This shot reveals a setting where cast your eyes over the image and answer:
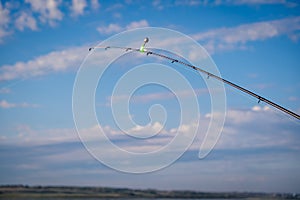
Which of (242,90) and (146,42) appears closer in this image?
(242,90)

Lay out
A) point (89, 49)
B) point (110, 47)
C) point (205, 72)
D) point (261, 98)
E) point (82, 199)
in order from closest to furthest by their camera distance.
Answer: point (261, 98)
point (205, 72)
point (89, 49)
point (110, 47)
point (82, 199)

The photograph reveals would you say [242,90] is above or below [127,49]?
below

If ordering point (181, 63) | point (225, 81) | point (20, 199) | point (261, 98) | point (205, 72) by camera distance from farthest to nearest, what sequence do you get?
point (20, 199) → point (181, 63) → point (205, 72) → point (225, 81) → point (261, 98)

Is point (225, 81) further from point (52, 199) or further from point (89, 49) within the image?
point (52, 199)

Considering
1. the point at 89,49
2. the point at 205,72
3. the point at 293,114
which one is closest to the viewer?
the point at 293,114

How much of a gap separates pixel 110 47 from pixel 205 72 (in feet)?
Result: 25.3

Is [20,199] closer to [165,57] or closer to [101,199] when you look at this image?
[101,199]

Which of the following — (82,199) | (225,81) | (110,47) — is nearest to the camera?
(225,81)

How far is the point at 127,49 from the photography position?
25.8 metres

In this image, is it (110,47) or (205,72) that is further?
(110,47)

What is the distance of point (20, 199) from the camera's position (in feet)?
522

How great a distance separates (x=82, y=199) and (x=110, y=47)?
6651 inches

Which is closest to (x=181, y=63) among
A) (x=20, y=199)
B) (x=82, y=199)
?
(x=20, y=199)

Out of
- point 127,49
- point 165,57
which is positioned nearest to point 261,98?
point 165,57
